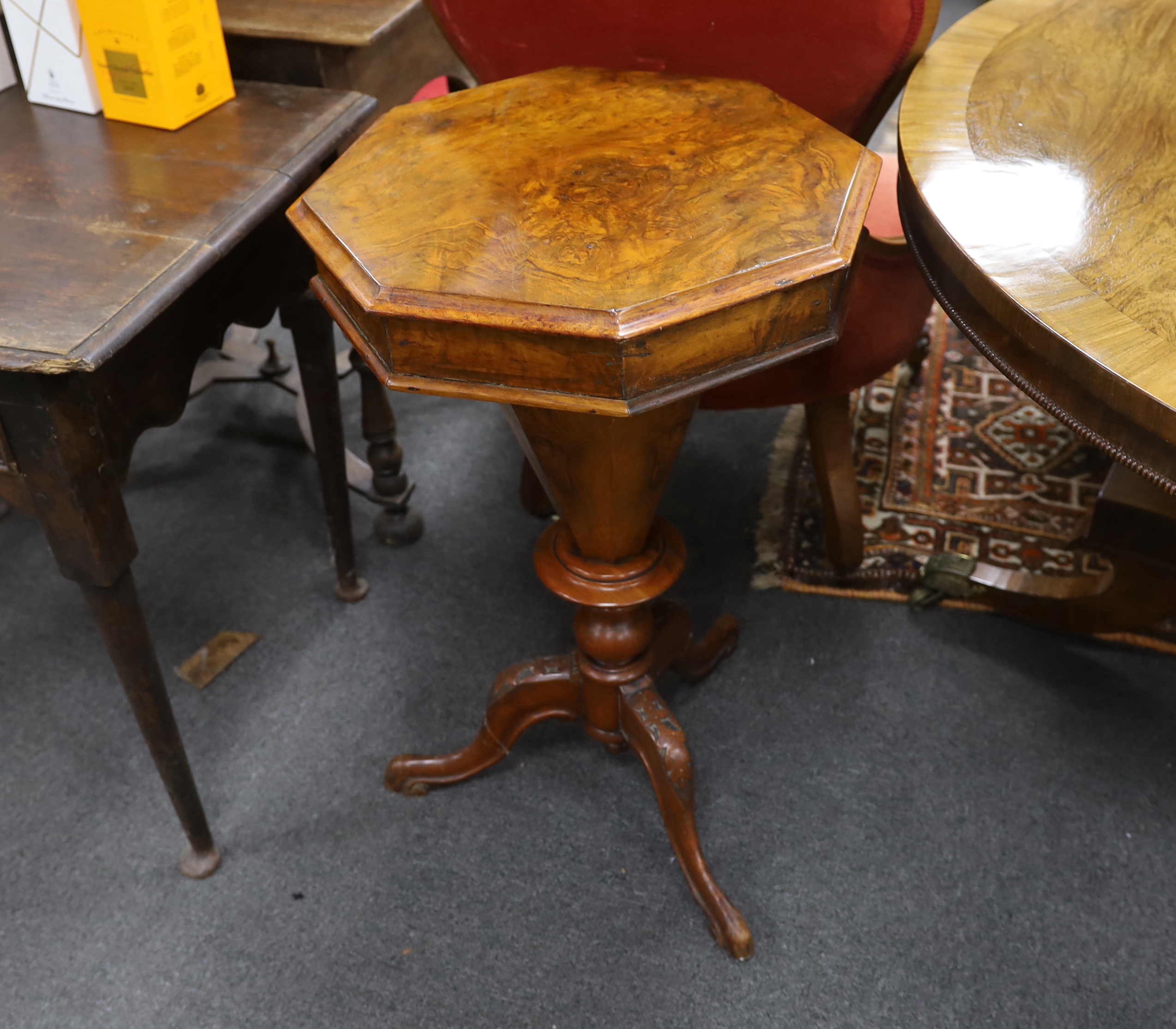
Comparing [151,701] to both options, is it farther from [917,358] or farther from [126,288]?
[917,358]

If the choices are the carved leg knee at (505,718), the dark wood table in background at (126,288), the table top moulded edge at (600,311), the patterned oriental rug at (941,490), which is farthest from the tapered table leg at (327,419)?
the patterned oriental rug at (941,490)

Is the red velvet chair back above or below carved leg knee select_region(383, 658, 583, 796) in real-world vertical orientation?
above

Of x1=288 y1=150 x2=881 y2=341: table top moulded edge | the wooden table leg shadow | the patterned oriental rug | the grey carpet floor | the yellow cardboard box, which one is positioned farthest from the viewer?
the patterned oriental rug

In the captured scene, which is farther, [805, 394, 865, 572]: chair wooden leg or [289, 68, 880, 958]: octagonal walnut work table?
[805, 394, 865, 572]: chair wooden leg

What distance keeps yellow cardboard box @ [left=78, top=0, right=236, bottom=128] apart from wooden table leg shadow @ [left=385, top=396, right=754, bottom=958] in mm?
627

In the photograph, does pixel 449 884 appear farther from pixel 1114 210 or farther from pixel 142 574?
pixel 1114 210

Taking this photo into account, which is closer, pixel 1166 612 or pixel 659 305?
pixel 659 305

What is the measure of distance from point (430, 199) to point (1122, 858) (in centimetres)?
132

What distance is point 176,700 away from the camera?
1.66 meters

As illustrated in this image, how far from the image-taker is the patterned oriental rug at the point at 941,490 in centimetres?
188

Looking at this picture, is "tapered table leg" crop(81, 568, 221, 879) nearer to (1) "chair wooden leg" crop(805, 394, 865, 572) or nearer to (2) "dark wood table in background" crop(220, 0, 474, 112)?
(2) "dark wood table in background" crop(220, 0, 474, 112)

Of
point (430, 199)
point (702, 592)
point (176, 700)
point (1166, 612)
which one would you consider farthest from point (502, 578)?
point (1166, 612)

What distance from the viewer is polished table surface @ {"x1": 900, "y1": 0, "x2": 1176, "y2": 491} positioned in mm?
817

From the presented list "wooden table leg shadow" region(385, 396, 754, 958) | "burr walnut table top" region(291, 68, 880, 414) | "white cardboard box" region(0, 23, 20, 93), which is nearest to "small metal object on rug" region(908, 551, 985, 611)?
"wooden table leg shadow" region(385, 396, 754, 958)
